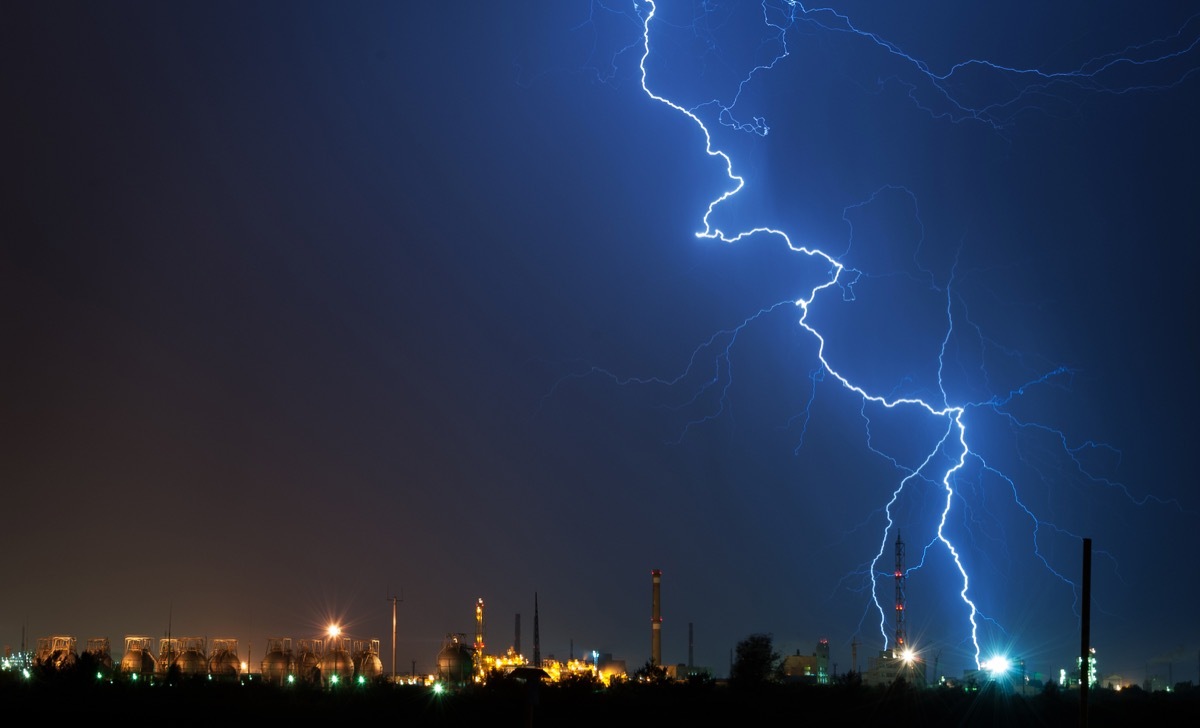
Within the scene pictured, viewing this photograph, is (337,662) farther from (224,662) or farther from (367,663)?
(224,662)

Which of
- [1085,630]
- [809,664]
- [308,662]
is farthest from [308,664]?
[1085,630]

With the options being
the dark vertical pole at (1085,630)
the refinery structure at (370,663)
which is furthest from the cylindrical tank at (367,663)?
the dark vertical pole at (1085,630)

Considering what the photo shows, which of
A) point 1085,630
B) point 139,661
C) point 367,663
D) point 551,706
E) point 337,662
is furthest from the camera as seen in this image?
point 367,663

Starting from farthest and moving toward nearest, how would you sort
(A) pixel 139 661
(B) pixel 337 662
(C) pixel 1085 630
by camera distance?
(B) pixel 337 662 < (A) pixel 139 661 < (C) pixel 1085 630

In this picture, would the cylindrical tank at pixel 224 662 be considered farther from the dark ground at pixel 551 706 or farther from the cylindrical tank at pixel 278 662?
the dark ground at pixel 551 706

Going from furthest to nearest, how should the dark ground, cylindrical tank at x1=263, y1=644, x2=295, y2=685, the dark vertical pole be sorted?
cylindrical tank at x1=263, y1=644, x2=295, y2=685, the dark ground, the dark vertical pole

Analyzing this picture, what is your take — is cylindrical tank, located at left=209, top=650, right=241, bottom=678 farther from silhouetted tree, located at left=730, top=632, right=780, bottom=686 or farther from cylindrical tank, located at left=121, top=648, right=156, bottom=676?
silhouetted tree, located at left=730, top=632, right=780, bottom=686

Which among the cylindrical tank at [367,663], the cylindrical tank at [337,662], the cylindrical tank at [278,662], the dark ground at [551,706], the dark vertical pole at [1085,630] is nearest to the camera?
the dark vertical pole at [1085,630]

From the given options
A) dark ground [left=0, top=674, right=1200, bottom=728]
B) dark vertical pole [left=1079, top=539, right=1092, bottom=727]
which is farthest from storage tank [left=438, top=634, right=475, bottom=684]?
dark vertical pole [left=1079, top=539, right=1092, bottom=727]

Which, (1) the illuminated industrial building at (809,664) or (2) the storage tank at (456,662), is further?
(1) the illuminated industrial building at (809,664)
